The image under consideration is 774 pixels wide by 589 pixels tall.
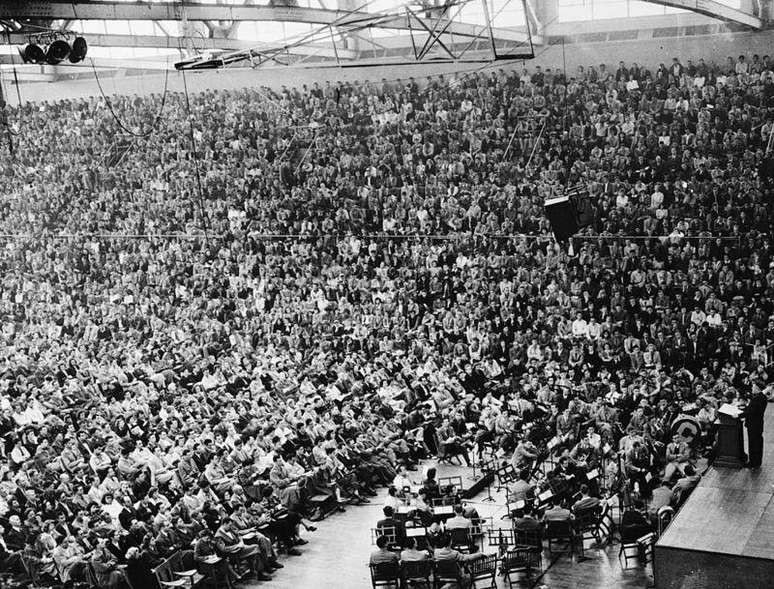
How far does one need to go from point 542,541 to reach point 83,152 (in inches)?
1088

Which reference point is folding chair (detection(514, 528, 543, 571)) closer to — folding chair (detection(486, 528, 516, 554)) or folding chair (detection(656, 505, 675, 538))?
folding chair (detection(486, 528, 516, 554))

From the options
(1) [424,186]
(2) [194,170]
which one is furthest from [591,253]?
(2) [194,170]

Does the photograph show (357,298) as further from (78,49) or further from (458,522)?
(458,522)

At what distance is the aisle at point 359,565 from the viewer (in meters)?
13.3

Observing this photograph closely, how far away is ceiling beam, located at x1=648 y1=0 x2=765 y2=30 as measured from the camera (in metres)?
24.4

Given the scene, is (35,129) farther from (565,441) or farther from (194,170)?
(565,441)

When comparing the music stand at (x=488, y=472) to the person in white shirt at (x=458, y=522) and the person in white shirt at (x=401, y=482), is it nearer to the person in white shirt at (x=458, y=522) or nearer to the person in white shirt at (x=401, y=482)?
the person in white shirt at (x=401, y=482)

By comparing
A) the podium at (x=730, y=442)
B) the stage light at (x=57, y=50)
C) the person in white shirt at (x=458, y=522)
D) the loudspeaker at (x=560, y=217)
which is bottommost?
the person in white shirt at (x=458, y=522)

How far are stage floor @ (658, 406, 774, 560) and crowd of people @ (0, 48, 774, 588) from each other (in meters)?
1.45

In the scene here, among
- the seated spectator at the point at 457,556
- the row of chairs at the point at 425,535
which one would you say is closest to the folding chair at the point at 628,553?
the row of chairs at the point at 425,535

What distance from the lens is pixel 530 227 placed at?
24.8m

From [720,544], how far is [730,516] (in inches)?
36.7

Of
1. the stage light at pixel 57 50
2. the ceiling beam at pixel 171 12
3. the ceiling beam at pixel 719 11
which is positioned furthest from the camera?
the ceiling beam at pixel 719 11

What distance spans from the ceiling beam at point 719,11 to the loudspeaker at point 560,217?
708 centimetres
